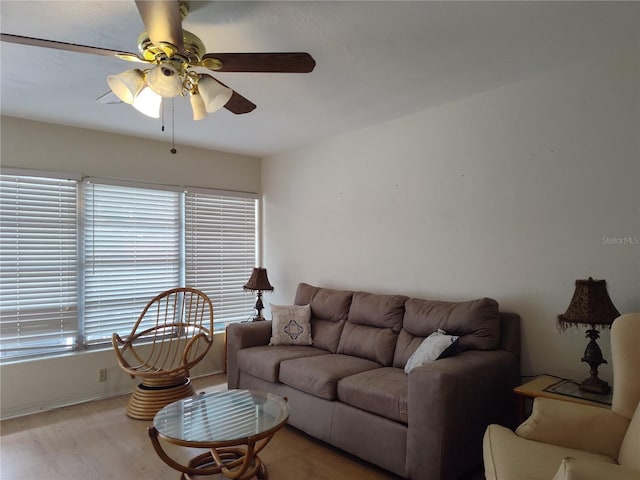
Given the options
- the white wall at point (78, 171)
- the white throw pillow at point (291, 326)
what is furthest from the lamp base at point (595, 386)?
the white wall at point (78, 171)

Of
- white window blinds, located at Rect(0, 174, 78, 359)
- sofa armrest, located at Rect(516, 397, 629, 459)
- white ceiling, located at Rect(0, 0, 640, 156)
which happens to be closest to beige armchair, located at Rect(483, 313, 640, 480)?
sofa armrest, located at Rect(516, 397, 629, 459)

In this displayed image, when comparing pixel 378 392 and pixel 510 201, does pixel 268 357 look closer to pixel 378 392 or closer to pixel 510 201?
pixel 378 392

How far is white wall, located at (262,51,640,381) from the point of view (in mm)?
2498

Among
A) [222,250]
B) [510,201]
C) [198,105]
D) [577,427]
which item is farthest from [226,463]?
[222,250]

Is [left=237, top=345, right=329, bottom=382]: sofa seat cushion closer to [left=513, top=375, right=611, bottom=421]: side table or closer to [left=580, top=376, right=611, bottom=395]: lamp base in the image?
[left=513, top=375, right=611, bottom=421]: side table

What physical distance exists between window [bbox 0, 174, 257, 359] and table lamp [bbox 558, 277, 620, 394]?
3.57 meters

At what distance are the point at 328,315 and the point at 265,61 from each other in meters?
2.43

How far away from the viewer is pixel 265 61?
1883 mm

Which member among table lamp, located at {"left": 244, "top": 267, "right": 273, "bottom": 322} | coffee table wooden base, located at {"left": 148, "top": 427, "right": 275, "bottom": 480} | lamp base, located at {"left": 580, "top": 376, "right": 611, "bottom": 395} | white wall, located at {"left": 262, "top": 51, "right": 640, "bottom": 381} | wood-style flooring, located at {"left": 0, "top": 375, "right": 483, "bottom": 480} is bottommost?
wood-style flooring, located at {"left": 0, "top": 375, "right": 483, "bottom": 480}

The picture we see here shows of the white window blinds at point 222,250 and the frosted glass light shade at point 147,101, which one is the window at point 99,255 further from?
the frosted glass light shade at point 147,101

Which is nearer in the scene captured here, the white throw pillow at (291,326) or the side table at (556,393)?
the side table at (556,393)

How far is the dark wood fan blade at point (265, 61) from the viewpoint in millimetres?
1843

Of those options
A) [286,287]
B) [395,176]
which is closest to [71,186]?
[286,287]

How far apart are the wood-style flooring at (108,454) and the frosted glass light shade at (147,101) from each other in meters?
2.08
